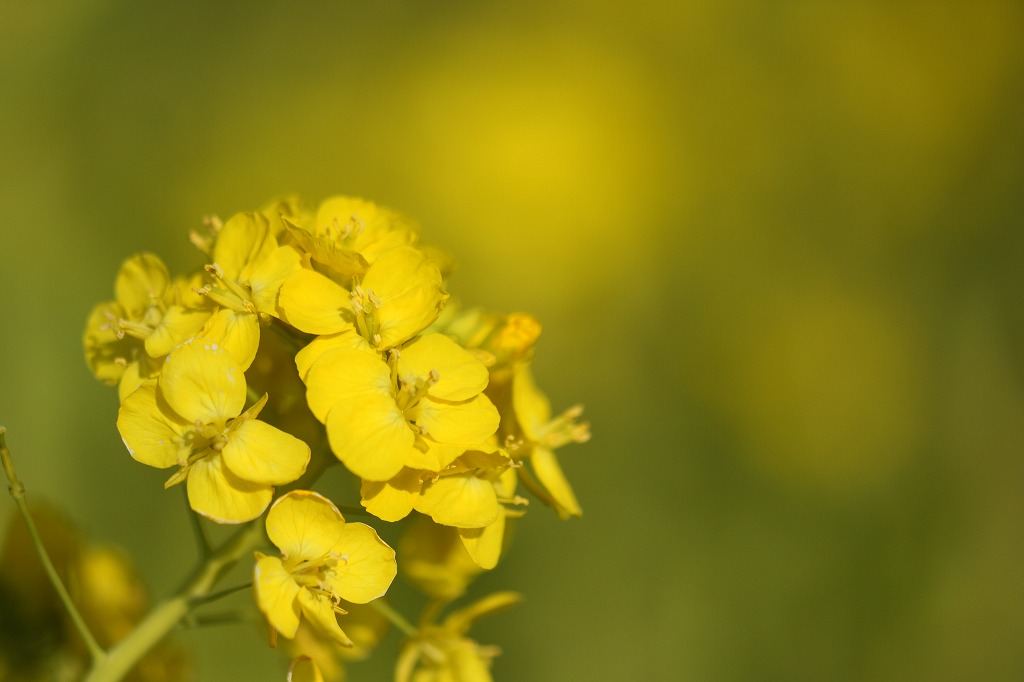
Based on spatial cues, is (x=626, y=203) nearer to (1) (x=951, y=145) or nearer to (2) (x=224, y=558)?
(1) (x=951, y=145)

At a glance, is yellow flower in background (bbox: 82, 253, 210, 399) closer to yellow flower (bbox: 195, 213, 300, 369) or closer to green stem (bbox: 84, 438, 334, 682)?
yellow flower (bbox: 195, 213, 300, 369)

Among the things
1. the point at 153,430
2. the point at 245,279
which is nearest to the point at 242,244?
the point at 245,279

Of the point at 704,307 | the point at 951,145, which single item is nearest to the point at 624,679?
the point at 704,307

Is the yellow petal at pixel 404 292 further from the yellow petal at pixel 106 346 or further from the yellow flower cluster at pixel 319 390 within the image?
the yellow petal at pixel 106 346

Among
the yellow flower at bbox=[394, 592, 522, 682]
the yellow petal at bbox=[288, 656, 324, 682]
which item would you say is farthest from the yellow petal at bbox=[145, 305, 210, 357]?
the yellow flower at bbox=[394, 592, 522, 682]

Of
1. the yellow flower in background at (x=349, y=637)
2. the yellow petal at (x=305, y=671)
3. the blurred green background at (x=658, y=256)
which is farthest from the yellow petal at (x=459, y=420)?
the blurred green background at (x=658, y=256)

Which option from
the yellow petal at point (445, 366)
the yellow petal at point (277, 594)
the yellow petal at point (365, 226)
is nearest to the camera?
the yellow petal at point (277, 594)

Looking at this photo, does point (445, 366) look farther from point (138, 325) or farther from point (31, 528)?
point (31, 528)

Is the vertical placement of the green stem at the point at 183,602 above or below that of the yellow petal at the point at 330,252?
below
